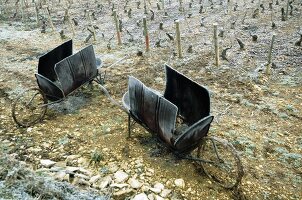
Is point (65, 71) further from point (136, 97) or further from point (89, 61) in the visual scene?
point (136, 97)

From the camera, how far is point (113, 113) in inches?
257

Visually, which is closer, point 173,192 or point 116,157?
point 173,192

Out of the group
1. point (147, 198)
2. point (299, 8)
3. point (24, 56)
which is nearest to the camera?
point (147, 198)

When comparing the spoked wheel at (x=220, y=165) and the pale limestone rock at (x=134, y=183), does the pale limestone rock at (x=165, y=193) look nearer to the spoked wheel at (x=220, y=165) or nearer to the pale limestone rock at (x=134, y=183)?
the pale limestone rock at (x=134, y=183)

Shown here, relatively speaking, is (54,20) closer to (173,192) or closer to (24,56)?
(24,56)

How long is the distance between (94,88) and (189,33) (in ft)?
15.5

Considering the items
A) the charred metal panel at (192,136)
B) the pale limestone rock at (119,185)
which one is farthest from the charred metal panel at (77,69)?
the charred metal panel at (192,136)

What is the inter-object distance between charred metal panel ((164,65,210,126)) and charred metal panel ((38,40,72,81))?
8.73 ft

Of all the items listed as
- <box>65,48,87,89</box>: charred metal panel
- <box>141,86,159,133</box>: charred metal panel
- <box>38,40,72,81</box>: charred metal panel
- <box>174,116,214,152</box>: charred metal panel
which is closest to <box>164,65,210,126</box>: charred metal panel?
<box>174,116,214,152</box>: charred metal panel

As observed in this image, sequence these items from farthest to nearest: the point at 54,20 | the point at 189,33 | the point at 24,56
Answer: the point at 54,20, the point at 189,33, the point at 24,56

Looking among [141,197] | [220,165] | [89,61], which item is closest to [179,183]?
[141,197]

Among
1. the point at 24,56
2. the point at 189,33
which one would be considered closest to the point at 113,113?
the point at 24,56

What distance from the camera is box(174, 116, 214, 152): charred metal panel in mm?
4293

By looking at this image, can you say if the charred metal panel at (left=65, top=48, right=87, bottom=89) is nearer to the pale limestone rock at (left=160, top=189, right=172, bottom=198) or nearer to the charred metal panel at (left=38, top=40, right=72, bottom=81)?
the charred metal panel at (left=38, top=40, right=72, bottom=81)
